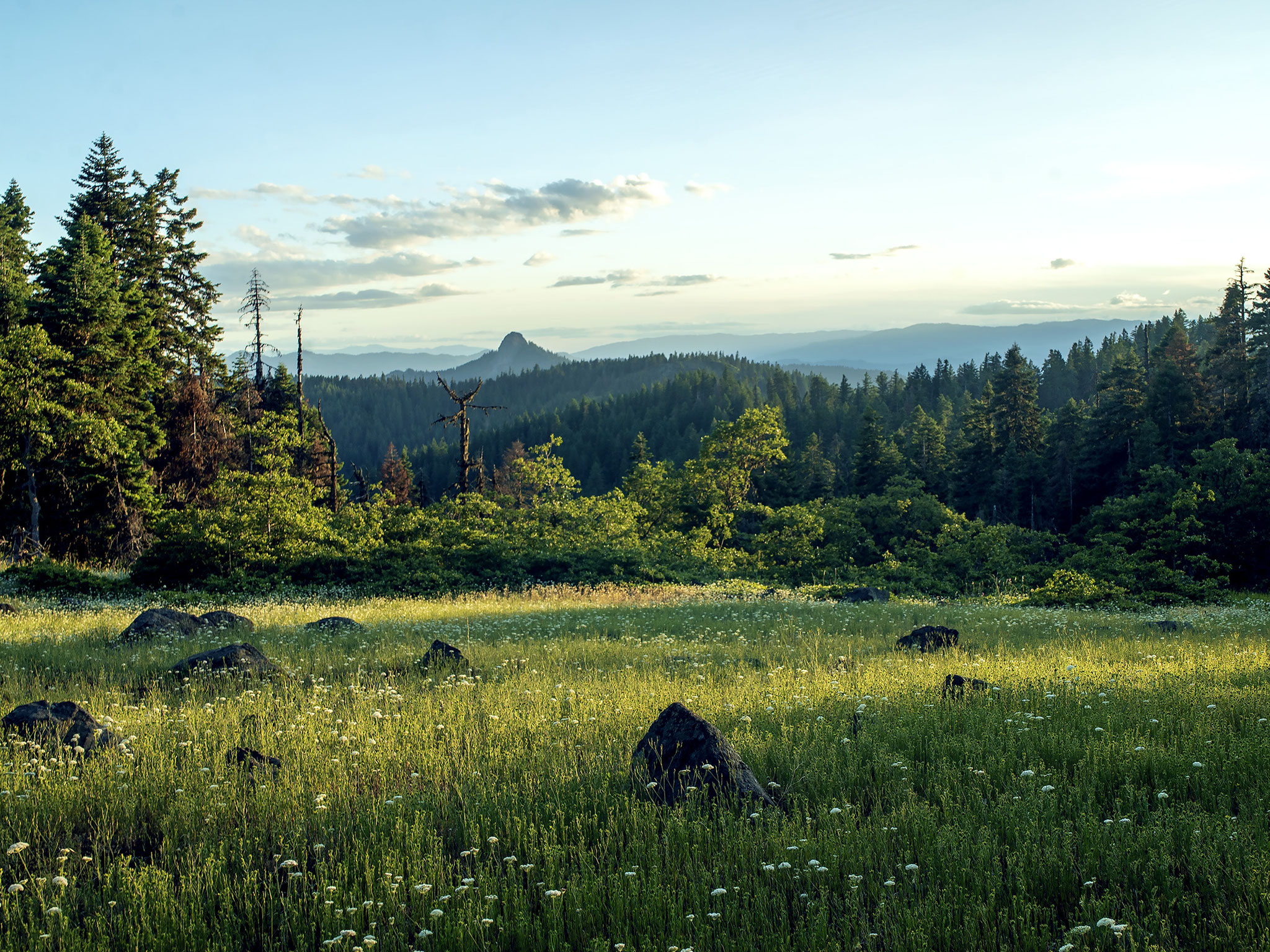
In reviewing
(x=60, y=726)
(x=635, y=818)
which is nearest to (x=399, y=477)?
(x=60, y=726)

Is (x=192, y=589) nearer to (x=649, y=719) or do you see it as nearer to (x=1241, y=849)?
(x=649, y=719)

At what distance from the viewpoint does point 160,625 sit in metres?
13.8

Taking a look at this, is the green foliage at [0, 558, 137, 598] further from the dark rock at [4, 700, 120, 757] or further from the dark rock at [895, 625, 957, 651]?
the dark rock at [895, 625, 957, 651]

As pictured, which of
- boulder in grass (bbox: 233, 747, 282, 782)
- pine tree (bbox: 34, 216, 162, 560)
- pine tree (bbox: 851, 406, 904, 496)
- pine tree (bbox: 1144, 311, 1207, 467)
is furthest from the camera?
pine tree (bbox: 851, 406, 904, 496)

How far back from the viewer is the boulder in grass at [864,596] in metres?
23.2

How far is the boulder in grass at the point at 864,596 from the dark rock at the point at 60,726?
63.4 feet

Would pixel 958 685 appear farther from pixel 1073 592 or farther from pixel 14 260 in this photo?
pixel 14 260

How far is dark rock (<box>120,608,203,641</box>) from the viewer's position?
13367mm

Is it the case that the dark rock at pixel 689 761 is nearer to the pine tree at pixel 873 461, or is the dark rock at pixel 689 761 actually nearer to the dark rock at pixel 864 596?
the dark rock at pixel 864 596

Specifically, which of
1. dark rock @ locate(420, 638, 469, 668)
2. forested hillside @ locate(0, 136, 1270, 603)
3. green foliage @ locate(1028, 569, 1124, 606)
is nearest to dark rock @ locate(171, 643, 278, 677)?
dark rock @ locate(420, 638, 469, 668)

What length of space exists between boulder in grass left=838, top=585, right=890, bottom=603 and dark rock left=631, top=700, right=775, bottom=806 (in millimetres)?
17585

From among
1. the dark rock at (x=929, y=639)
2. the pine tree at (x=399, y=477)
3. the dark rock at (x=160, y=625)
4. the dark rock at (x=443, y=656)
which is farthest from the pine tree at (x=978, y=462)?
the dark rock at (x=160, y=625)

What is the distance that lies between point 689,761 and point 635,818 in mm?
913

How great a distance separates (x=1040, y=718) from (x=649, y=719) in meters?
3.62
